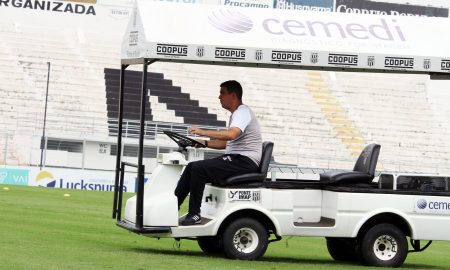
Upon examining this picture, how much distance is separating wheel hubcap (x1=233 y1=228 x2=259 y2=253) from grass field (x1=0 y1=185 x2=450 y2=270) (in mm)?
208

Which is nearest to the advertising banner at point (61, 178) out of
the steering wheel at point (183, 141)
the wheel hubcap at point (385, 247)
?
the steering wheel at point (183, 141)

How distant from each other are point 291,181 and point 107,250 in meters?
2.43

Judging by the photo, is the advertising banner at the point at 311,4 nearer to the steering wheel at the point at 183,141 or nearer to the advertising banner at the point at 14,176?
the advertising banner at the point at 14,176

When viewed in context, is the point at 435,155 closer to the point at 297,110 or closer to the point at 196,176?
the point at 297,110

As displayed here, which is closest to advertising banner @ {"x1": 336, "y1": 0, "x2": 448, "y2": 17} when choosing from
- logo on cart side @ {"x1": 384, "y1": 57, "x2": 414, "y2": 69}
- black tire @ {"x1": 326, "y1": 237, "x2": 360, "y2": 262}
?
black tire @ {"x1": 326, "y1": 237, "x2": 360, "y2": 262}

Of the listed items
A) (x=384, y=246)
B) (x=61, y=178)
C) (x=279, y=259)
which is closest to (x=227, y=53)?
(x=279, y=259)

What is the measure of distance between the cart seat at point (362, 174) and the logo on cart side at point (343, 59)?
3.77 feet

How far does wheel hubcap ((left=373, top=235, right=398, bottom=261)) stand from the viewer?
12672mm

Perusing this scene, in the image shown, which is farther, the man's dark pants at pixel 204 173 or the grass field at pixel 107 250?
the man's dark pants at pixel 204 173

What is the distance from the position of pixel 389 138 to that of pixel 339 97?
376 cm

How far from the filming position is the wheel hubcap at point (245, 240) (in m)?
12.2

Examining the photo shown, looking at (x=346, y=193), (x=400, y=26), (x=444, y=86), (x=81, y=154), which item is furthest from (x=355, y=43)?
(x=444, y=86)

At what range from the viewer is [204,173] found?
12.3 m

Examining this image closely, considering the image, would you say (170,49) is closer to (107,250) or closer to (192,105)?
(107,250)
